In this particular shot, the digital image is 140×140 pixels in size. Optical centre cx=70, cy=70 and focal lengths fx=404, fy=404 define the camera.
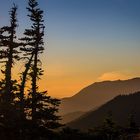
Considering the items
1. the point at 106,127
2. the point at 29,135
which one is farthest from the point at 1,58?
the point at 106,127

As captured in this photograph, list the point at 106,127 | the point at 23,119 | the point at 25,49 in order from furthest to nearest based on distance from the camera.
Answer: the point at 106,127 < the point at 25,49 < the point at 23,119

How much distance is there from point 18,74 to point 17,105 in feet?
15.0

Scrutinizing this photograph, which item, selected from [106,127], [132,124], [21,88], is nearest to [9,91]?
[21,88]

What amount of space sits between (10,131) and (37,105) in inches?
271

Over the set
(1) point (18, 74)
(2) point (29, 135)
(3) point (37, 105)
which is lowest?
(2) point (29, 135)

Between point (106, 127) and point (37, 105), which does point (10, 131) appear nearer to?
point (37, 105)

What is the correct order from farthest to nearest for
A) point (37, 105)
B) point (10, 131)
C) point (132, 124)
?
1. point (132, 124)
2. point (37, 105)
3. point (10, 131)

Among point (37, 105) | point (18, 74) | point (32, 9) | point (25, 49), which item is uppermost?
point (32, 9)

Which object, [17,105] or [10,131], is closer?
[10,131]

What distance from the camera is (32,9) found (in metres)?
50.4

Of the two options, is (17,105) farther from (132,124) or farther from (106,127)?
(132,124)

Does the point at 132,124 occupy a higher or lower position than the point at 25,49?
lower

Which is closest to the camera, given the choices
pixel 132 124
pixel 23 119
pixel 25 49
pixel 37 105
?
pixel 23 119

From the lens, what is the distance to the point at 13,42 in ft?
162
